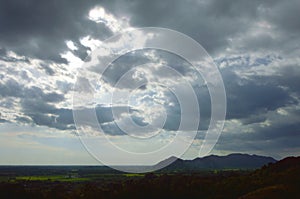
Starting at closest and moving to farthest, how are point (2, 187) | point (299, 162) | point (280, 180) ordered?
point (2, 187)
point (280, 180)
point (299, 162)

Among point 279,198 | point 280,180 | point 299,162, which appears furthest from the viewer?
point 299,162

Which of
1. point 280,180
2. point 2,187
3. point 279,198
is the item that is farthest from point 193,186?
point 2,187

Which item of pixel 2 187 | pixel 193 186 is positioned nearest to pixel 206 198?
pixel 193 186

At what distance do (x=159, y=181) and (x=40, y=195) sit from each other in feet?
77.8

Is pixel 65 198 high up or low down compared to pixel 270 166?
down

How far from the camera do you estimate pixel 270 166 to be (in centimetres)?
8244

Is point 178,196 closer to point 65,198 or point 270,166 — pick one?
point 65,198

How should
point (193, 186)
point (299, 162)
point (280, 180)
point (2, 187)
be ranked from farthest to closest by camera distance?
point (299, 162) → point (193, 186) → point (280, 180) → point (2, 187)

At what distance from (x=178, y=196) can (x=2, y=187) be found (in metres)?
30.2

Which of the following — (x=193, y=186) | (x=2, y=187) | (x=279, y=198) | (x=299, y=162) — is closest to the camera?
(x=279, y=198)

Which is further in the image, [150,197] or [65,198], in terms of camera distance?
[150,197]

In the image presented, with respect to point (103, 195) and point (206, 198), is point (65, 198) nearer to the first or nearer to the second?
point (103, 195)

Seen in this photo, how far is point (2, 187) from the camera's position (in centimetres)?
5816

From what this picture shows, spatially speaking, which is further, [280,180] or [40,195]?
[280,180]
